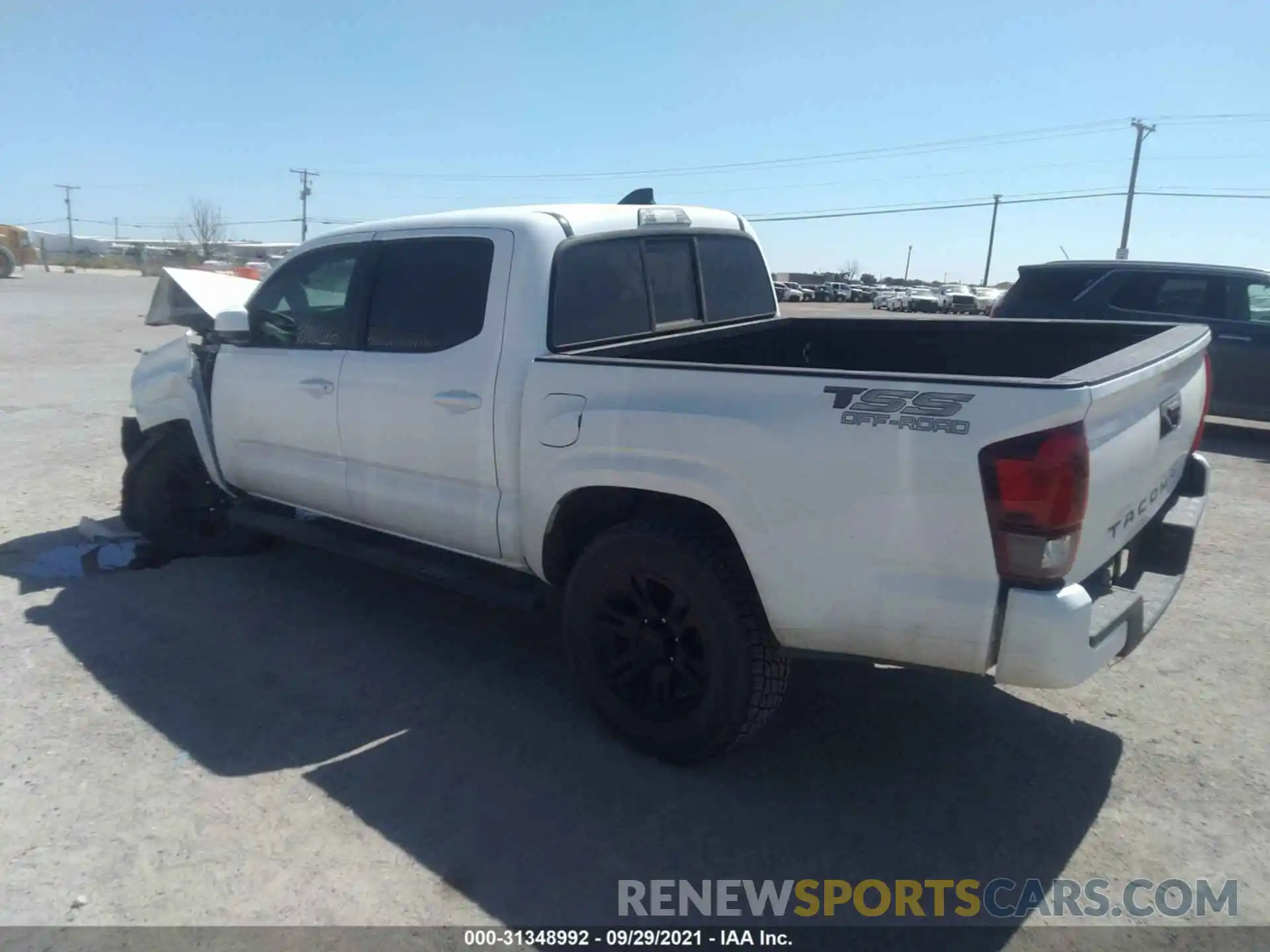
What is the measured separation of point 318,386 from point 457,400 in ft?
3.52

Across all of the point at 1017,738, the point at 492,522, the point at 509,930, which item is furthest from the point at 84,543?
the point at 1017,738

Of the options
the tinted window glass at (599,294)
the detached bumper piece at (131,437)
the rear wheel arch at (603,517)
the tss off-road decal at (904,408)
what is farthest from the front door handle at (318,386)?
the tss off-road decal at (904,408)

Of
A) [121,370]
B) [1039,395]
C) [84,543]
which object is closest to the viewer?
[1039,395]

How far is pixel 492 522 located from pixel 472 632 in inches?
42.7

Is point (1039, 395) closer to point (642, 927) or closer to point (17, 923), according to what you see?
point (642, 927)

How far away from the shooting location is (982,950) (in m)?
2.69

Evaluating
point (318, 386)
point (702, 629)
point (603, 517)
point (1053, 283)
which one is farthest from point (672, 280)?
point (1053, 283)

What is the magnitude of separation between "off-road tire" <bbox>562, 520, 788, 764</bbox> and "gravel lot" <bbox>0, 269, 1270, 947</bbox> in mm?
184

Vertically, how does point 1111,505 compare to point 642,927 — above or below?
above

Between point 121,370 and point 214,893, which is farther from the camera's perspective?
point 121,370

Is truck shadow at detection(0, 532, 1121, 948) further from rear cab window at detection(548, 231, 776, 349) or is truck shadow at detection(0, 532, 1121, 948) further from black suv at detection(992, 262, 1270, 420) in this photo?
black suv at detection(992, 262, 1270, 420)

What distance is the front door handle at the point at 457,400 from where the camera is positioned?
3.97m

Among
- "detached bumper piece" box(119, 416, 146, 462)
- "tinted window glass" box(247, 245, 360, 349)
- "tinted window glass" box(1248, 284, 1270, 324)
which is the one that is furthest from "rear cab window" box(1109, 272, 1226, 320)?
"detached bumper piece" box(119, 416, 146, 462)

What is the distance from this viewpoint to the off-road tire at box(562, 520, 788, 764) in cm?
326
